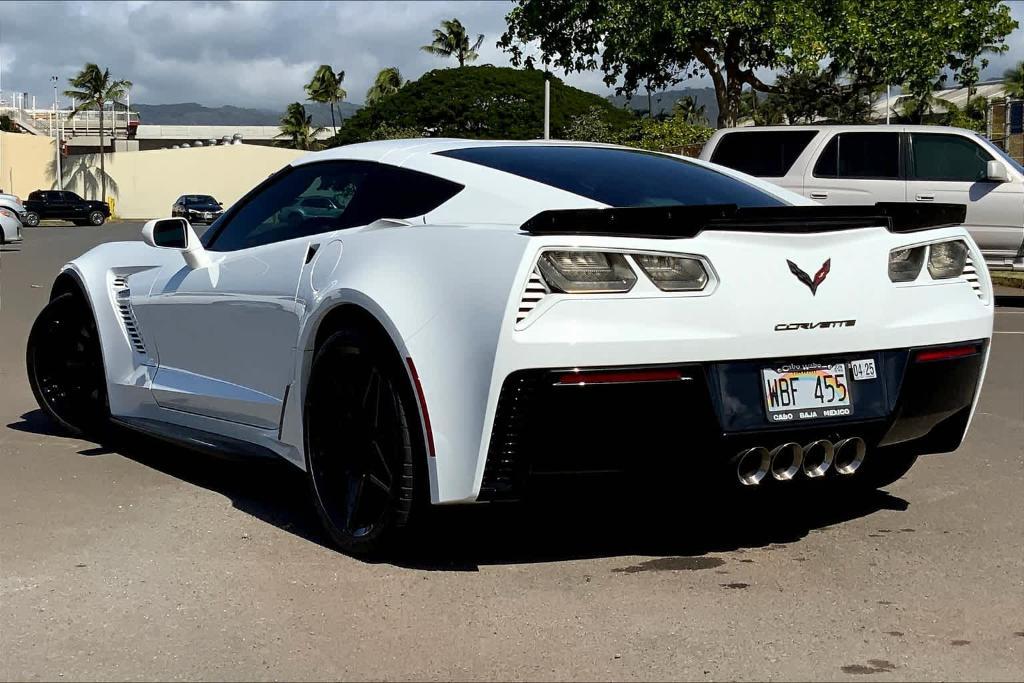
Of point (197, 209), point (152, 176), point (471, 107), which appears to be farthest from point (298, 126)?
point (197, 209)

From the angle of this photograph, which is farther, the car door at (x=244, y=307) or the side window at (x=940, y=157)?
the side window at (x=940, y=157)

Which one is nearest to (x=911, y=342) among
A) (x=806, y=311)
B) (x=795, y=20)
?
(x=806, y=311)

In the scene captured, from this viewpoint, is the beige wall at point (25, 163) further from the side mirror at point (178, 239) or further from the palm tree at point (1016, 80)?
the side mirror at point (178, 239)

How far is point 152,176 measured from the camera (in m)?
75.7

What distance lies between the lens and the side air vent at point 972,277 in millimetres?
4855

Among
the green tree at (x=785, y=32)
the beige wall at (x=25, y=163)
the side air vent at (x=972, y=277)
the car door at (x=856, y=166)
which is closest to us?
the side air vent at (x=972, y=277)

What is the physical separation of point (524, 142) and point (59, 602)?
2423 mm

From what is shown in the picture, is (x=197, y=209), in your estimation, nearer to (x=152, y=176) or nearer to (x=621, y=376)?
(x=152, y=176)

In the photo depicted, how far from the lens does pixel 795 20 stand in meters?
28.0

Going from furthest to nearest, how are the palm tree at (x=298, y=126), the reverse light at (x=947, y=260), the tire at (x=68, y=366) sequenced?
the palm tree at (x=298, y=126) → the tire at (x=68, y=366) → the reverse light at (x=947, y=260)

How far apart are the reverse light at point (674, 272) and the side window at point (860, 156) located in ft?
42.5

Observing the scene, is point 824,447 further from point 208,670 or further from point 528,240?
point 208,670

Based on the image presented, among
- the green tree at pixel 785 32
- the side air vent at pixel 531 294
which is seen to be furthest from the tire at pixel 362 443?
the green tree at pixel 785 32

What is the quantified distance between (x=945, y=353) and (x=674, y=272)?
112 centimetres
